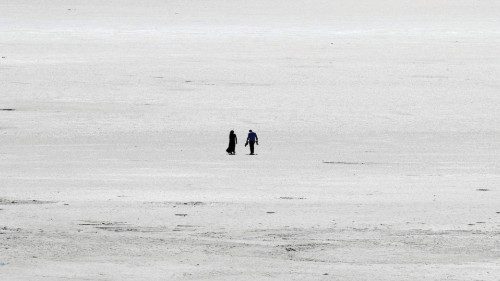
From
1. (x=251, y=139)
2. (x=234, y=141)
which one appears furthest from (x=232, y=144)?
(x=251, y=139)

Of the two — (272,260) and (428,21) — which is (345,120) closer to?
(272,260)

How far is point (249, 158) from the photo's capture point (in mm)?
25516

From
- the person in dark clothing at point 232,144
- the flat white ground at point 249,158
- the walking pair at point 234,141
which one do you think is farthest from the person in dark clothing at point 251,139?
the flat white ground at point 249,158

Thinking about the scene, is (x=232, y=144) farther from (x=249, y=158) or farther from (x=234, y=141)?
(x=249, y=158)

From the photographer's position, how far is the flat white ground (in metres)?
15.1

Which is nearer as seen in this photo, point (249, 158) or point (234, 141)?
point (249, 158)

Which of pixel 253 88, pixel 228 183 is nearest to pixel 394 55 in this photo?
pixel 253 88

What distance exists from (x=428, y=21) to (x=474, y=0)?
72.7ft

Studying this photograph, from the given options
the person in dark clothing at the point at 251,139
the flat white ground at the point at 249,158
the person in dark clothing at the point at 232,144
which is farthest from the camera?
the person in dark clothing at the point at 232,144

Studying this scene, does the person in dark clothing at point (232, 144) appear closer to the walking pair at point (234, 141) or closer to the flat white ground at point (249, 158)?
the walking pair at point (234, 141)

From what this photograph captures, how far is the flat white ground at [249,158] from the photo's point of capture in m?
15.1

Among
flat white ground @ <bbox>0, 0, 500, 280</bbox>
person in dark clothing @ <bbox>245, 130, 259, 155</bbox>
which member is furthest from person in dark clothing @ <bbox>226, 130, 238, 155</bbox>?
flat white ground @ <bbox>0, 0, 500, 280</bbox>

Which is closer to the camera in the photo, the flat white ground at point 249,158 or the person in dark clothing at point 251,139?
the flat white ground at point 249,158

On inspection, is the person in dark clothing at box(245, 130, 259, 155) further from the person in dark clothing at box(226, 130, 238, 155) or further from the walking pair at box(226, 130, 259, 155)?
the person in dark clothing at box(226, 130, 238, 155)
